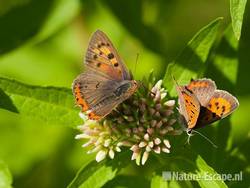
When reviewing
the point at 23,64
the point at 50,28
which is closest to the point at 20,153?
the point at 23,64

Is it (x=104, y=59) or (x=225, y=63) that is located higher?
(x=104, y=59)

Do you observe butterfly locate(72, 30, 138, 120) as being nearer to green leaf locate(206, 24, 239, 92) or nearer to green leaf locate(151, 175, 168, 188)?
green leaf locate(151, 175, 168, 188)

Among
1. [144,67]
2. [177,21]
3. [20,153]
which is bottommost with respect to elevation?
[20,153]

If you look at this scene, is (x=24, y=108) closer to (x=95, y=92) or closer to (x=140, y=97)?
(x=95, y=92)

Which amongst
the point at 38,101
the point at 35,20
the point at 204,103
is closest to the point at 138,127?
the point at 204,103

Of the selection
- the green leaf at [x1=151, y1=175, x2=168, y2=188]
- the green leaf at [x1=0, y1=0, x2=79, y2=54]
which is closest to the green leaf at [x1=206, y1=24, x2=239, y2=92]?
the green leaf at [x1=151, y1=175, x2=168, y2=188]

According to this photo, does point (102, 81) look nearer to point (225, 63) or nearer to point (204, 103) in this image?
point (204, 103)
